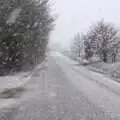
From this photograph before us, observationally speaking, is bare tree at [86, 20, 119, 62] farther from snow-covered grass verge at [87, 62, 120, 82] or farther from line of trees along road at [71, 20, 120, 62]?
snow-covered grass verge at [87, 62, 120, 82]

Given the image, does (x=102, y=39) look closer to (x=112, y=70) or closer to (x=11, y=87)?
(x=112, y=70)

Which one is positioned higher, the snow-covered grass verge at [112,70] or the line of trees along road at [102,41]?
the line of trees along road at [102,41]

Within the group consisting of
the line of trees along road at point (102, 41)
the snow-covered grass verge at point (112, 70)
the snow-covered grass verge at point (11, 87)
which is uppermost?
the line of trees along road at point (102, 41)

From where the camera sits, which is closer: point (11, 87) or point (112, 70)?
point (11, 87)

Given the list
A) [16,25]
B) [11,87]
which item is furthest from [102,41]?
[11,87]

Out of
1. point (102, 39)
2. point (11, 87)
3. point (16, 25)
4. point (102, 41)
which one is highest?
point (16, 25)

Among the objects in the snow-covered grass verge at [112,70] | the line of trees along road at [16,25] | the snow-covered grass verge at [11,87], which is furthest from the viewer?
the snow-covered grass verge at [112,70]

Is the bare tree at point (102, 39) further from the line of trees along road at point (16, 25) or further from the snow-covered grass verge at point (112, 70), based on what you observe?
the line of trees along road at point (16, 25)

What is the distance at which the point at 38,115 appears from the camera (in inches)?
328

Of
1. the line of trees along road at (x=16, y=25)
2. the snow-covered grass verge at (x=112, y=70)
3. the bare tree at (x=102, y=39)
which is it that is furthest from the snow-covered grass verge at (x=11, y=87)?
the bare tree at (x=102, y=39)

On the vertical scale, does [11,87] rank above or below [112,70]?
above

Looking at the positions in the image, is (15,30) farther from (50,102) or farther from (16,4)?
(50,102)

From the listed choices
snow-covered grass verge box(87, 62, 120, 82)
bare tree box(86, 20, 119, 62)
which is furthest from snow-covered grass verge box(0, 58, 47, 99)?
bare tree box(86, 20, 119, 62)


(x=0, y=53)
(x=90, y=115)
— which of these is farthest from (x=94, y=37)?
(x=90, y=115)
